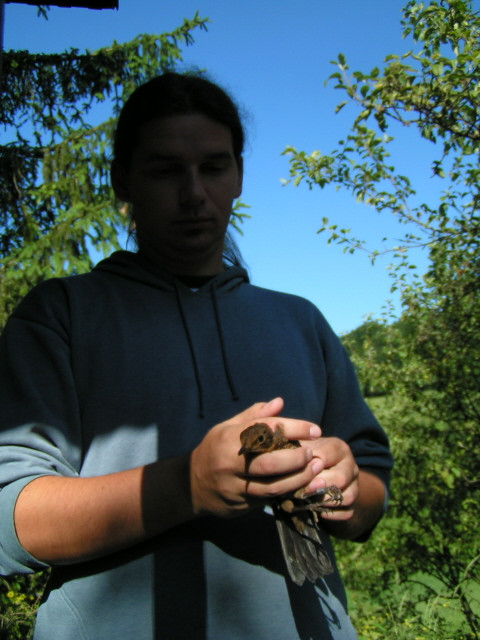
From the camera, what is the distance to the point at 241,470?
1.00 m

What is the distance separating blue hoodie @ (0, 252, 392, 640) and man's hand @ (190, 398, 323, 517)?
0.79 ft

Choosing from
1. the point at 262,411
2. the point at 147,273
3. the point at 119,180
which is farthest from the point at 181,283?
the point at 262,411

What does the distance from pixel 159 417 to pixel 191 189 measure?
0.61 metres

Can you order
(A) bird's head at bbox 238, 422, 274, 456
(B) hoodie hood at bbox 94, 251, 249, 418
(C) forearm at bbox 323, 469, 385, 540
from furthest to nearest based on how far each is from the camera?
(B) hoodie hood at bbox 94, 251, 249, 418 < (C) forearm at bbox 323, 469, 385, 540 < (A) bird's head at bbox 238, 422, 274, 456

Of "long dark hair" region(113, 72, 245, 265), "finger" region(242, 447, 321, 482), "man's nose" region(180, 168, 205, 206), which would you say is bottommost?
"finger" region(242, 447, 321, 482)

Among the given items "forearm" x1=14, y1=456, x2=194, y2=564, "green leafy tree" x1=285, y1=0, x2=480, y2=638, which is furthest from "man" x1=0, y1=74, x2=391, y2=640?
"green leafy tree" x1=285, y1=0, x2=480, y2=638

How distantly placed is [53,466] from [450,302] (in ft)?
16.8

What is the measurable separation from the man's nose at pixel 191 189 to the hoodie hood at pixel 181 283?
0.21 metres

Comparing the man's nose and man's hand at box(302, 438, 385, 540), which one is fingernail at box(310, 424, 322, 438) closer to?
man's hand at box(302, 438, 385, 540)

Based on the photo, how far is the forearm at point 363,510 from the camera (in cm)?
137

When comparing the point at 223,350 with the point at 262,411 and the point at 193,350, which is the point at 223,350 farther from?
the point at 262,411

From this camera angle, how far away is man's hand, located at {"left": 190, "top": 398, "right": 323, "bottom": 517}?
0.99 m

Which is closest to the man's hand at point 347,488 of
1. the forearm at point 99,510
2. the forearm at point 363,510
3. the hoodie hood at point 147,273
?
the forearm at point 363,510

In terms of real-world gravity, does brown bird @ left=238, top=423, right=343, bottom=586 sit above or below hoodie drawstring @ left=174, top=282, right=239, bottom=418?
below
